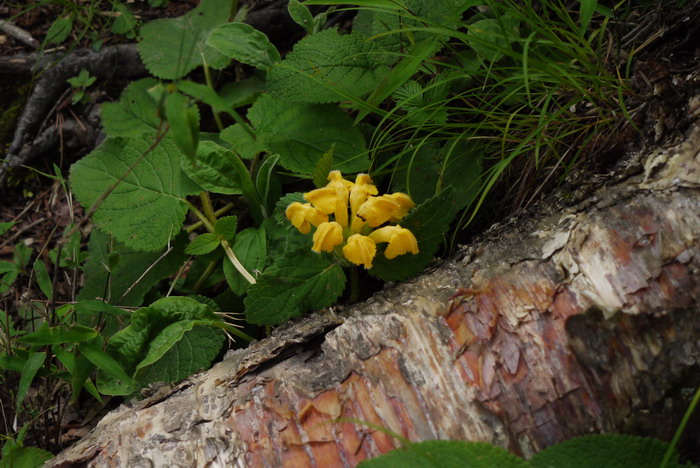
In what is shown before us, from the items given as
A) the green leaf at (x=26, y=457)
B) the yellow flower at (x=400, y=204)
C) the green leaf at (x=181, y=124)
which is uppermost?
the green leaf at (x=181, y=124)

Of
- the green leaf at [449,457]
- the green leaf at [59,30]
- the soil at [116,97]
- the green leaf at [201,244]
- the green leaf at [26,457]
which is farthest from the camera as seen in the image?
the green leaf at [59,30]

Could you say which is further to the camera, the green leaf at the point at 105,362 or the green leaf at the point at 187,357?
the green leaf at the point at 187,357

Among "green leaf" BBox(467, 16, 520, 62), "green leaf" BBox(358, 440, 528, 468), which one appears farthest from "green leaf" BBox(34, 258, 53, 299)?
"green leaf" BBox(467, 16, 520, 62)

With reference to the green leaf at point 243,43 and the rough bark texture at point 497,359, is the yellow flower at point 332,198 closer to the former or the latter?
the rough bark texture at point 497,359

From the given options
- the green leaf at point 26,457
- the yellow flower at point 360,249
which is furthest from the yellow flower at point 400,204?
the green leaf at point 26,457

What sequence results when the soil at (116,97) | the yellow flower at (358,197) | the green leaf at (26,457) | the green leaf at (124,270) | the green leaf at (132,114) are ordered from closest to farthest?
the soil at (116,97), the yellow flower at (358,197), the green leaf at (26,457), the green leaf at (124,270), the green leaf at (132,114)

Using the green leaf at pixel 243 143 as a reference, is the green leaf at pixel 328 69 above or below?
above

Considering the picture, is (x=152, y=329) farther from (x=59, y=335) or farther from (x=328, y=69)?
(x=328, y=69)

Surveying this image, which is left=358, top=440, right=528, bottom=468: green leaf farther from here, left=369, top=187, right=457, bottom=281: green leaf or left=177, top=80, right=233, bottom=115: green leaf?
left=177, top=80, right=233, bottom=115: green leaf
